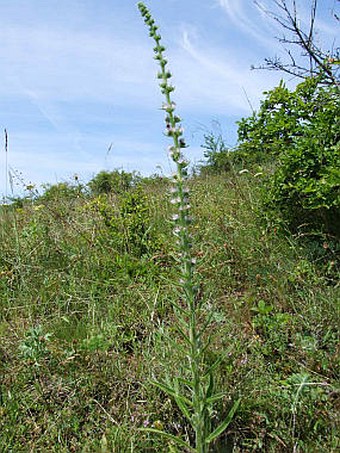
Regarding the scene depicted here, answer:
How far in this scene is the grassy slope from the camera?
2.10m

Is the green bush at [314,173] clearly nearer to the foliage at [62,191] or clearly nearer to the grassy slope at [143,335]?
the grassy slope at [143,335]

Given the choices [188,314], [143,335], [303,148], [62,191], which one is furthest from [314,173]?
[62,191]

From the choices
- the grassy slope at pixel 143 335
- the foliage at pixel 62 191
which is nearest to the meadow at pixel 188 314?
the grassy slope at pixel 143 335

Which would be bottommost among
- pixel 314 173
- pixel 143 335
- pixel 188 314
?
pixel 143 335

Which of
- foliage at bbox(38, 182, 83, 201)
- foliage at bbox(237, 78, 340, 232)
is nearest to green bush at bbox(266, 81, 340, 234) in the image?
foliage at bbox(237, 78, 340, 232)

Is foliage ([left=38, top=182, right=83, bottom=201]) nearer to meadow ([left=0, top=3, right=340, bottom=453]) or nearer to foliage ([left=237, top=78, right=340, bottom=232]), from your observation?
meadow ([left=0, top=3, right=340, bottom=453])

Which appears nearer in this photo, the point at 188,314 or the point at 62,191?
the point at 188,314

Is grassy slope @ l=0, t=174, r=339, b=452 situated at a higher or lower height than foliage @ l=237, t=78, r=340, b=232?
lower

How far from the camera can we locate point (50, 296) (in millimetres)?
3301

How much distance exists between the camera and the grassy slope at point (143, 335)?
2.10m

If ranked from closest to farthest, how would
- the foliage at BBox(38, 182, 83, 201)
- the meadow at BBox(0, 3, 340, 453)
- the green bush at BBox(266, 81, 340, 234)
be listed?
1. the meadow at BBox(0, 3, 340, 453)
2. the green bush at BBox(266, 81, 340, 234)
3. the foliage at BBox(38, 182, 83, 201)

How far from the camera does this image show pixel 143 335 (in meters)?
2.72

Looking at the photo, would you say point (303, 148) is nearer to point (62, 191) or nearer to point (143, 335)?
point (143, 335)

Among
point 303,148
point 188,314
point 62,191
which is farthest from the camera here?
point 62,191
